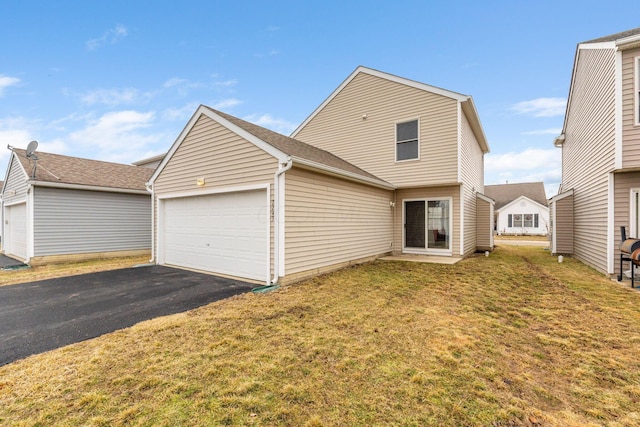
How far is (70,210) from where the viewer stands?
10.6m

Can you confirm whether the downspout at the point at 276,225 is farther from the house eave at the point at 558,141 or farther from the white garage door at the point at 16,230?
the house eave at the point at 558,141

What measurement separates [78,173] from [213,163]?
7779mm

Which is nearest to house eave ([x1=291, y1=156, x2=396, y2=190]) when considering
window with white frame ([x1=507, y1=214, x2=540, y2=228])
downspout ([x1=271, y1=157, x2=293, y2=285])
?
downspout ([x1=271, y1=157, x2=293, y2=285])

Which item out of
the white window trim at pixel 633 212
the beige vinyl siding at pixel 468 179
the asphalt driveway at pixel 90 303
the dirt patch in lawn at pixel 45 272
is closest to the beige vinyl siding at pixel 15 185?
the dirt patch in lawn at pixel 45 272

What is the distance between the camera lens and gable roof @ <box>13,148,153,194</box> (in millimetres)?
10268

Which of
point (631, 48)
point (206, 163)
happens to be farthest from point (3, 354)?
point (631, 48)

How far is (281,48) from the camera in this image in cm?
1499

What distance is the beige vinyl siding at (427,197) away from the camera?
9.99 m

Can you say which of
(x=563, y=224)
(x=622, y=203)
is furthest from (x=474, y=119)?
(x=563, y=224)

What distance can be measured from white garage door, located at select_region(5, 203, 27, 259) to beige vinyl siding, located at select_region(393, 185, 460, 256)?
47.0 feet

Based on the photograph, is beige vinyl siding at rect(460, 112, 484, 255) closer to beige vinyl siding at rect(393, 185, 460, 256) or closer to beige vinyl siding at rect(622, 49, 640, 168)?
beige vinyl siding at rect(393, 185, 460, 256)

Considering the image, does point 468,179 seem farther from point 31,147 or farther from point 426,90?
point 31,147

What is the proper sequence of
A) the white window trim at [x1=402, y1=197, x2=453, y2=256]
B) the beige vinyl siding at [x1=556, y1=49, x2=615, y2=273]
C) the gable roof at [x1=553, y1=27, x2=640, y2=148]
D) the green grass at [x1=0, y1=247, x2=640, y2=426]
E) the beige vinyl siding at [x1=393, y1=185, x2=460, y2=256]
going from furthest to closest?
the white window trim at [x1=402, y1=197, x2=453, y2=256], the beige vinyl siding at [x1=393, y1=185, x2=460, y2=256], the beige vinyl siding at [x1=556, y1=49, x2=615, y2=273], the gable roof at [x1=553, y1=27, x2=640, y2=148], the green grass at [x1=0, y1=247, x2=640, y2=426]

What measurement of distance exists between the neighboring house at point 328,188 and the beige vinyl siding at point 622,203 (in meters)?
3.72
